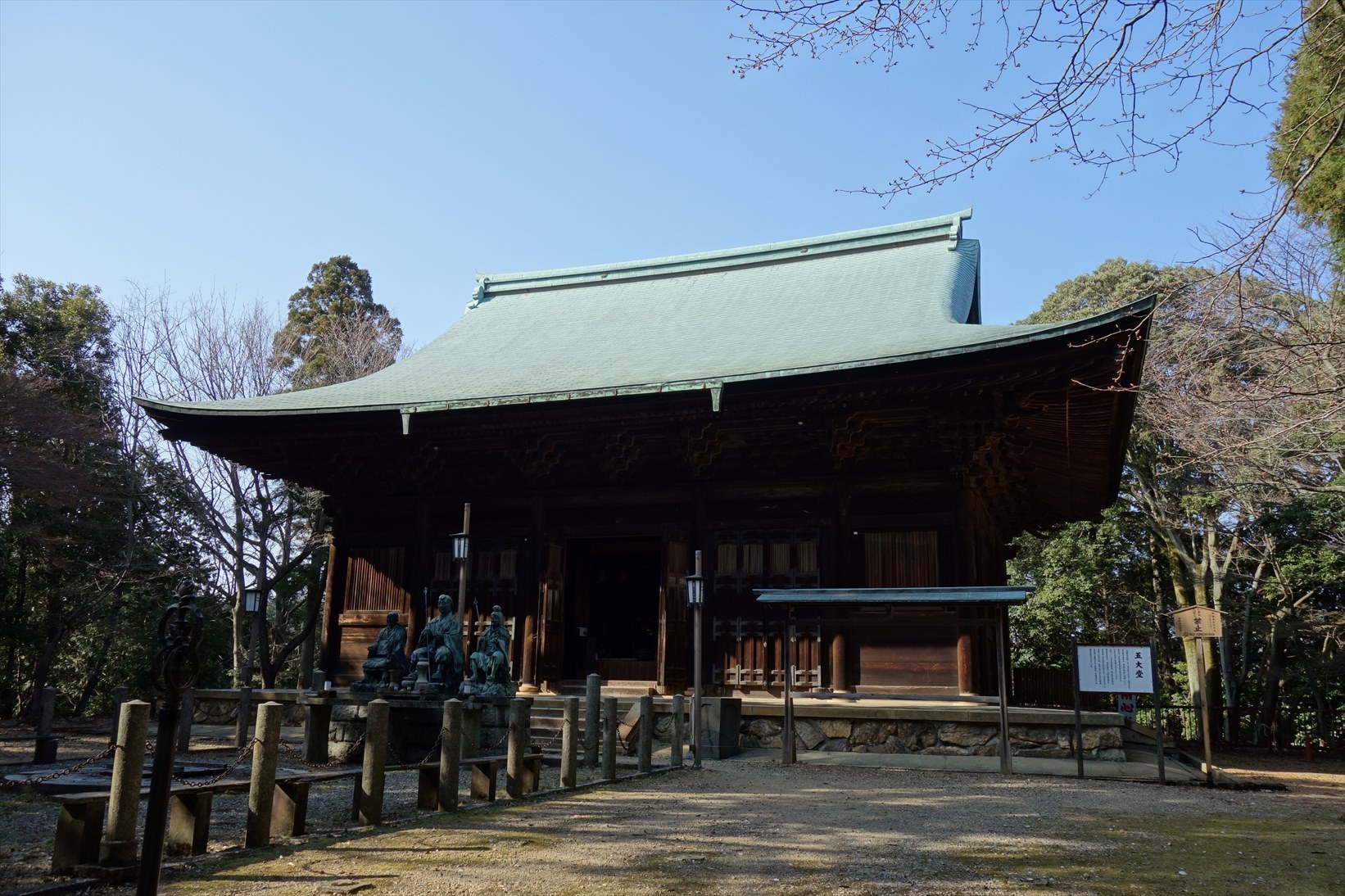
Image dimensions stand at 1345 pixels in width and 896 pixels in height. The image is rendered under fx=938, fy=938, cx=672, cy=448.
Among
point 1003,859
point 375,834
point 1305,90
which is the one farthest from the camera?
point 1305,90

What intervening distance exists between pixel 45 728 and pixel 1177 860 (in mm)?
9726

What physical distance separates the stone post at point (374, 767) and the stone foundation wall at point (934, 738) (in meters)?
6.24

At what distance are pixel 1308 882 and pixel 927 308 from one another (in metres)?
10.8

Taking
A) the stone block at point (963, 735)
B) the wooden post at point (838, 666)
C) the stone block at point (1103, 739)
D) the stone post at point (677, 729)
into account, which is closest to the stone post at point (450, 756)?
the stone post at point (677, 729)

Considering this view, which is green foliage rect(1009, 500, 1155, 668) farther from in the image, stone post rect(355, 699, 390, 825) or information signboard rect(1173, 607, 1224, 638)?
stone post rect(355, 699, 390, 825)

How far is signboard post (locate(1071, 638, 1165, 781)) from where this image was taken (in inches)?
391

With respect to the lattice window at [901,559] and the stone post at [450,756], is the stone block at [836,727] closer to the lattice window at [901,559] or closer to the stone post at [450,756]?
the lattice window at [901,559]

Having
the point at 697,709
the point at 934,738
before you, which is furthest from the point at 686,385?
the point at 934,738

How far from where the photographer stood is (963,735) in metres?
11.1

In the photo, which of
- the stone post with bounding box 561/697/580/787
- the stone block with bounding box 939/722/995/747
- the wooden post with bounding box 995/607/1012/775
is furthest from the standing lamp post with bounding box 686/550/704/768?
the wooden post with bounding box 995/607/1012/775

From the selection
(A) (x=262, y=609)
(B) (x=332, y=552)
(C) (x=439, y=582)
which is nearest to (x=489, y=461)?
(C) (x=439, y=582)

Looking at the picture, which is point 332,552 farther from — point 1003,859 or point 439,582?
point 1003,859

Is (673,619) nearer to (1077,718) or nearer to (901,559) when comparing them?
(901,559)

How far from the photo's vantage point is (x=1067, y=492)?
15844 millimetres
